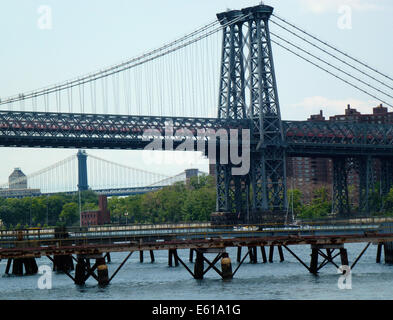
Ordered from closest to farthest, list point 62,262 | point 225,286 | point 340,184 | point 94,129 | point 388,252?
point 225,286 → point 388,252 → point 62,262 → point 94,129 → point 340,184

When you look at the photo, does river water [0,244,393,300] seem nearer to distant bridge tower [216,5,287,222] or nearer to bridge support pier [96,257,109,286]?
bridge support pier [96,257,109,286]

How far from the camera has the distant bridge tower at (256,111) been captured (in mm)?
144250

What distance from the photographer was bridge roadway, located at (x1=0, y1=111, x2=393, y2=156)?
136m

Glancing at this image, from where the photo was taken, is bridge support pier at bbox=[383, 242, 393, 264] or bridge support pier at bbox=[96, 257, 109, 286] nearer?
bridge support pier at bbox=[96, 257, 109, 286]

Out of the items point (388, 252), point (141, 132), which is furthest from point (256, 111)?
point (388, 252)

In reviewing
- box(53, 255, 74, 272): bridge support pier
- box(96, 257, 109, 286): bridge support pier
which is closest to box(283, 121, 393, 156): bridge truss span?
box(53, 255, 74, 272): bridge support pier

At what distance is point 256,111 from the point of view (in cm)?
14675

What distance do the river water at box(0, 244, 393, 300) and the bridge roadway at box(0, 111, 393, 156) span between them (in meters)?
49.8

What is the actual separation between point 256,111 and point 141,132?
745 inches

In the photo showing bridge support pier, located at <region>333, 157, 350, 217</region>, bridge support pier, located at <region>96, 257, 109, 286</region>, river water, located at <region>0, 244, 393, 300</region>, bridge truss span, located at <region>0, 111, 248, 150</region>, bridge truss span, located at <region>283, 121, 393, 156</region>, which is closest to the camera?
river water, located at <region>0, 244, 393, 300</region>

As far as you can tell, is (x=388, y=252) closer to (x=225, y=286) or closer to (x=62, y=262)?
(x=225, y=286)

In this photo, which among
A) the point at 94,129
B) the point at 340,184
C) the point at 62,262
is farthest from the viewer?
the point at 340,184
